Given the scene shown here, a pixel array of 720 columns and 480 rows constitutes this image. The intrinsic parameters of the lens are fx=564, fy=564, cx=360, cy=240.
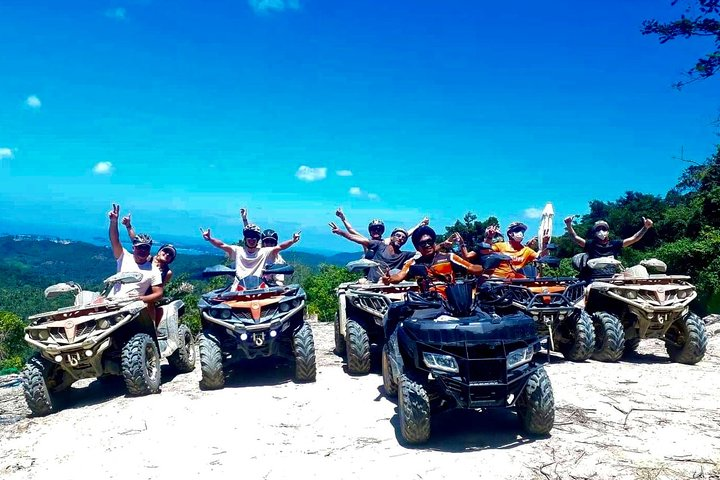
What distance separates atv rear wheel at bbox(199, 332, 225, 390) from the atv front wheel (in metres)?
0.63

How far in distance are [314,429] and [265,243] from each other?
4.54 m

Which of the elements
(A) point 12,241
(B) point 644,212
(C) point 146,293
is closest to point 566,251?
(B) point 644,212

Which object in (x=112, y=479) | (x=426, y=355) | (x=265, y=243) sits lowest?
(x=112, y=479)

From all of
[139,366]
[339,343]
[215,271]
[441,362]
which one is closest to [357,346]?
[339,343]

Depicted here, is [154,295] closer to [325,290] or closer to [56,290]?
[56,290]

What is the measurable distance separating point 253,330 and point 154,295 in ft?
5.50

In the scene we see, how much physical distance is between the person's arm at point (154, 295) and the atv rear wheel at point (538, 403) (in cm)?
506

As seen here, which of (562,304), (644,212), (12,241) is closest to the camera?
(562,304)

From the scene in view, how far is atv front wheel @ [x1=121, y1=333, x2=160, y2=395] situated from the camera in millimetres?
6840

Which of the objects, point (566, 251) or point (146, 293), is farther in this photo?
point (566, 251)

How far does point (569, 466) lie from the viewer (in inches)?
174

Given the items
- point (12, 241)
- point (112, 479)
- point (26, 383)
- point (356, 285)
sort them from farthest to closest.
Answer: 1. point (12, 241)
2. point (356, 285)
3. point (26, 383)
4. point (112, 479)

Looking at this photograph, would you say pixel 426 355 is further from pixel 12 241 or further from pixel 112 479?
pixel 12 241

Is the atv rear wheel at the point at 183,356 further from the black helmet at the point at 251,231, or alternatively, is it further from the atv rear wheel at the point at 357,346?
the atv rear wheel at the point at 357,346
